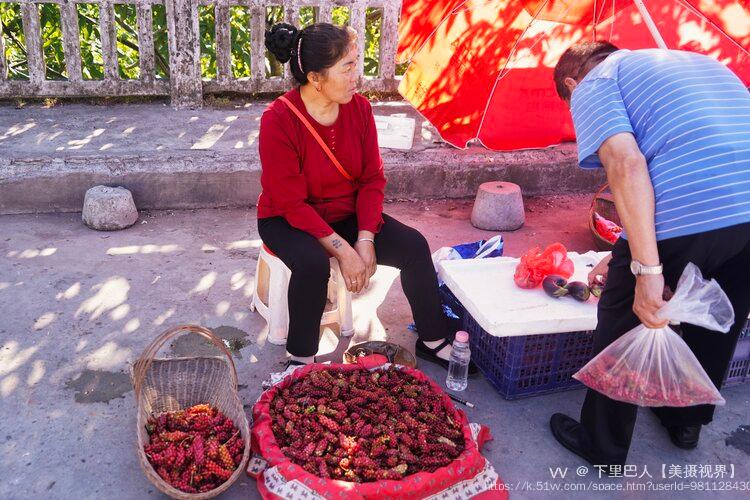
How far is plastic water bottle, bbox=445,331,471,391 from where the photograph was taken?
3.09 metres

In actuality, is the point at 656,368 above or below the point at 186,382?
above

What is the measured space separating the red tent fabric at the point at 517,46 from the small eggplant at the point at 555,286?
3.83 feet

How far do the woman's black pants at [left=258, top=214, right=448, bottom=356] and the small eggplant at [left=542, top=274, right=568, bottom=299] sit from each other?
1.81ft

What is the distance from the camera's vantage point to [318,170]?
3.18 metres

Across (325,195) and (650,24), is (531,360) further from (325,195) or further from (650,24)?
(650,24)

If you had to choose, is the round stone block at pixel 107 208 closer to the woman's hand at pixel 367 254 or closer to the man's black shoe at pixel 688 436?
the woman's hand at pixel 367 254

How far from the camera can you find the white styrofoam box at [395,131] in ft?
17.9

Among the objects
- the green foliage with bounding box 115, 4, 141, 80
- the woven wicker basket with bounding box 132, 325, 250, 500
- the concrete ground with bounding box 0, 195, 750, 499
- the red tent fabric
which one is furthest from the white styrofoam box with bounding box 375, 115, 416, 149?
the woven wicker basket with bounding box 132, 325, 250, 500

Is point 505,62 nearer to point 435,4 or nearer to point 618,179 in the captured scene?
point 435,4

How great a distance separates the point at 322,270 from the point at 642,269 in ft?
4.71

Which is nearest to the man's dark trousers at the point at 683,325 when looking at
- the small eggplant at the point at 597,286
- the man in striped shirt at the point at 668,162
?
the man in striped shirt at the point at 668,162

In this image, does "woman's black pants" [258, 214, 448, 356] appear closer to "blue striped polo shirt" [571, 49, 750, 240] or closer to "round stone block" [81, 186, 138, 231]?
"blue striped polo shirt" [571, 49, 750, 240]

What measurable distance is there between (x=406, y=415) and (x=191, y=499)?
0.93 metres

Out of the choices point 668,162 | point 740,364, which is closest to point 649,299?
point 668,162
